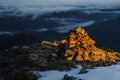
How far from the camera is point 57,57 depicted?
2947 centimetres

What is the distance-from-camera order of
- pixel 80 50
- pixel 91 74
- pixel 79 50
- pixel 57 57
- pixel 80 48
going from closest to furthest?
pixel 91 74 < pixel 57 57 < pixel 79 50 < pixel 80 50 < pixel 80 48

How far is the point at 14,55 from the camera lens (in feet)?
104

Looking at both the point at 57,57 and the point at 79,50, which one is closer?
the point at 57,57

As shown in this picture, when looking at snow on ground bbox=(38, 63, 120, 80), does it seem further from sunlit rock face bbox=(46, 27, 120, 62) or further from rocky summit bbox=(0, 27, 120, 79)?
sunlit rock face bbox=(46, 27, 120, 62)

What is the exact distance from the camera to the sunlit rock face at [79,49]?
29.9 m

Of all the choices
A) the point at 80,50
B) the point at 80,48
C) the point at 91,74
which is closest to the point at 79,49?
the point at 80,50

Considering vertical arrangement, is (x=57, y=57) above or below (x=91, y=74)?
below

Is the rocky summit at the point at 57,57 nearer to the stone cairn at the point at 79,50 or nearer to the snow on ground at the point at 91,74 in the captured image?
the stone cairn at the point at 79,50

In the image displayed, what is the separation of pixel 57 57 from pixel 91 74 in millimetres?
5447

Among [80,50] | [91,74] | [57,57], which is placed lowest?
[57,57]

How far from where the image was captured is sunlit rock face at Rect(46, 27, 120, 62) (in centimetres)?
2987

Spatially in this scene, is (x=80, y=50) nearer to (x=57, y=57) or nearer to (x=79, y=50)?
(x=79, y=50)

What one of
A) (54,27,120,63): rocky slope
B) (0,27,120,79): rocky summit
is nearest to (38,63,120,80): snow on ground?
(0,27,120,79): rocky summit

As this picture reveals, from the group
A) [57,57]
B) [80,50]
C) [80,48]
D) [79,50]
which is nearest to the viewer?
[57,57]
